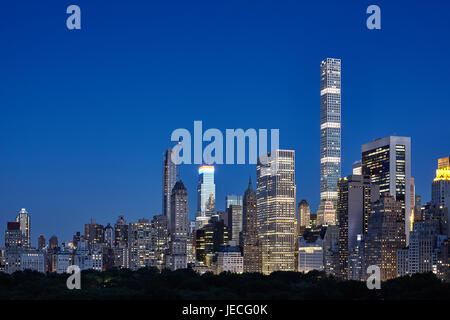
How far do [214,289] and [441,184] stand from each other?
116 metres

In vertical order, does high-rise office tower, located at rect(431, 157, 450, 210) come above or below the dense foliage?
above

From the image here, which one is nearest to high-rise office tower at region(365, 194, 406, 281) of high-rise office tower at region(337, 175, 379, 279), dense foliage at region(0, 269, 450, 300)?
high-rise office tower at region(337, 175, 379, 279)

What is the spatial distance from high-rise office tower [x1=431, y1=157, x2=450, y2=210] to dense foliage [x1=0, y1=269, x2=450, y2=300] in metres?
79.9

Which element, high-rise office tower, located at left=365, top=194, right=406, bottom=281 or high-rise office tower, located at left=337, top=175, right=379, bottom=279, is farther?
high-rise office tower, located at left=337, top=175, right=379, bottom=279

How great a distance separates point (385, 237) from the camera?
16450cm

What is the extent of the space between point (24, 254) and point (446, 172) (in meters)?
109

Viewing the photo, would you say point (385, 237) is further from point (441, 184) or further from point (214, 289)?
point (214, 289)

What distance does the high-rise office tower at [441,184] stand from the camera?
179863 millimetres

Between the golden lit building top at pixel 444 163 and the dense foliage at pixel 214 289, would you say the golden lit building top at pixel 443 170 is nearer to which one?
the golden lit building top at pixel 444 163

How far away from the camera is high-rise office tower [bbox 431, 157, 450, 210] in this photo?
179863 mm

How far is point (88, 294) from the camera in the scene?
244 ft

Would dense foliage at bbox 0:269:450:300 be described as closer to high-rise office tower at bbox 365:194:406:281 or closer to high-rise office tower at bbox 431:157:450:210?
high-rise office tower at bbox 365:194:406:281

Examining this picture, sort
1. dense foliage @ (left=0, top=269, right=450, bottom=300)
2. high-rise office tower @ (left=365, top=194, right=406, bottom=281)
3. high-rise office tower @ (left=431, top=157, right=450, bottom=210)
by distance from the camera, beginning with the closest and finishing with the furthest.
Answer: dense foliage @ (left=0, top=269, right=450, bottom=300)
high-rise office tower @ (left=365, top=194, right=406, bottom=281)
high-rise office tower @ (left=431, top=157, right=450, bottom=210)
